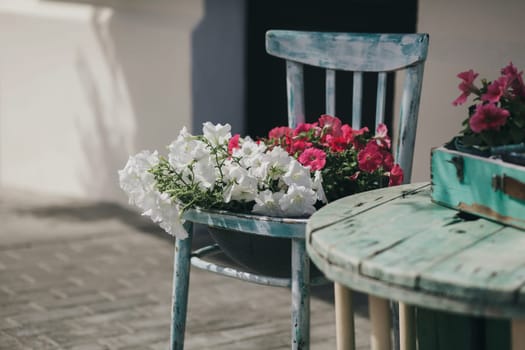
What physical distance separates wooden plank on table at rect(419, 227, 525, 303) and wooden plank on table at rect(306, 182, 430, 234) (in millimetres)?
396

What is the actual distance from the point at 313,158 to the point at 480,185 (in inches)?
28.1

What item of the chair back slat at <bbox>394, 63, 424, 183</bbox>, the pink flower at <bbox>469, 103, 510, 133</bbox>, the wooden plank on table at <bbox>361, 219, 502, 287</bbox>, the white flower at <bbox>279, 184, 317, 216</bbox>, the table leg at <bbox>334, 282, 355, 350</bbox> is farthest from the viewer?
the chair back slat at <bbox>394, 63, 424, 183</bbox>

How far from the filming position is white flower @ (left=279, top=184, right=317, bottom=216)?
9.46ft

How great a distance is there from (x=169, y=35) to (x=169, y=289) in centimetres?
203

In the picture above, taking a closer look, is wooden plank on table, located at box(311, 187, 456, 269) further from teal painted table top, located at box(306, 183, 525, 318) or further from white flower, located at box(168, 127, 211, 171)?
white flower, located at box(168, 127, 211, 171)

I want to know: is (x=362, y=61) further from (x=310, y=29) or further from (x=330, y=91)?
(x=310, y=29)

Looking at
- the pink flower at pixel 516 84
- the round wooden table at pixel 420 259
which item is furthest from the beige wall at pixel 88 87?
the round wooden table at pixel 420 259

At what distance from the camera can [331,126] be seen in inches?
127

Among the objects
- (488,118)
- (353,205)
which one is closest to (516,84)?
(488,118)

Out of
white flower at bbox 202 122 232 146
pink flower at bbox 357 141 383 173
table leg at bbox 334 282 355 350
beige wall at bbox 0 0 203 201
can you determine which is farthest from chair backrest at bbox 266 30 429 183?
beige wall at bbox 0 0 203 201

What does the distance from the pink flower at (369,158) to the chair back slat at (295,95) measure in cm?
69

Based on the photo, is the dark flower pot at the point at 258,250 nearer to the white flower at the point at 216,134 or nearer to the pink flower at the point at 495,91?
the white flower at the point at 216,134

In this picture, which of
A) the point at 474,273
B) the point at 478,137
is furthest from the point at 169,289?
the point at 474,273

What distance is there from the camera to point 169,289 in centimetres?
520
